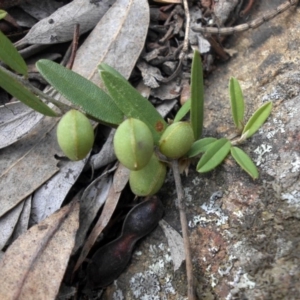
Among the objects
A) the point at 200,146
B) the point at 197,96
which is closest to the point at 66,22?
the point at 197,96

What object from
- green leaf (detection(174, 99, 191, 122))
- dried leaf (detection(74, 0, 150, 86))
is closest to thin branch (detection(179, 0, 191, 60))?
dried leaf (detection(74, 0, 150, 86))

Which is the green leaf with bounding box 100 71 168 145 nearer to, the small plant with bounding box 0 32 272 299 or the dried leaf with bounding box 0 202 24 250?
the small plant with bounding box 0 32 272 299

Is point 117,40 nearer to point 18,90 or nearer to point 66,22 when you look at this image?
point 66,22

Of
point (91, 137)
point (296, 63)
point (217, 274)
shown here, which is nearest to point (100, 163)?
point (91, 137)

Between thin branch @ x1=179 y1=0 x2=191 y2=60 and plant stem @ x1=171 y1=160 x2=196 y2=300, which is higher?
thin branch @ x1=179 y1=0 x2=191 y2=60

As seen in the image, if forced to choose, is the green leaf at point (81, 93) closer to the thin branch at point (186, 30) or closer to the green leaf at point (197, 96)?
the green leaf at point (197, 96)

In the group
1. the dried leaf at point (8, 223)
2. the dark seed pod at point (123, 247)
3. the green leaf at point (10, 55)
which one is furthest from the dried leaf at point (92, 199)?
the green leaf at point (10, 55)
